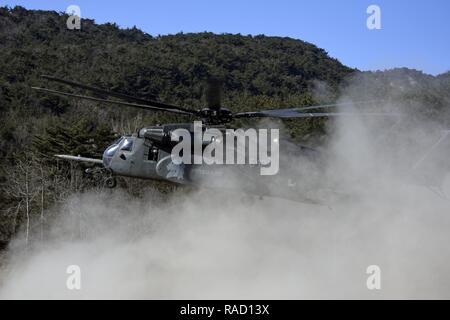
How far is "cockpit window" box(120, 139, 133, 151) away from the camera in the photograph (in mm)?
14664

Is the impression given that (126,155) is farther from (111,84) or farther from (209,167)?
(111,84)

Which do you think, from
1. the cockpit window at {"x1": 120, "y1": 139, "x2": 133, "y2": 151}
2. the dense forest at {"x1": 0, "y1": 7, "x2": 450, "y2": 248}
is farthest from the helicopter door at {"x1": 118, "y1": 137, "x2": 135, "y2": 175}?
the dense forest at {"x1": 0, "y1": 7, "x2": 450, "y2": 248}

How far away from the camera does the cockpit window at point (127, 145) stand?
14.7 metres

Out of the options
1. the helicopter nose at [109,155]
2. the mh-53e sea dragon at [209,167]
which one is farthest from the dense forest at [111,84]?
the helicopter nose at [109,155]

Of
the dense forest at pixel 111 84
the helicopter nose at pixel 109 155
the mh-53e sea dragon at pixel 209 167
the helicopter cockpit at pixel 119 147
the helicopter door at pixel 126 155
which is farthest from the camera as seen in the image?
the dense forest at pixel 111 84

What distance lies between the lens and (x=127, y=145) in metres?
14.7

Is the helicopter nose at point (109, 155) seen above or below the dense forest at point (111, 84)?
below

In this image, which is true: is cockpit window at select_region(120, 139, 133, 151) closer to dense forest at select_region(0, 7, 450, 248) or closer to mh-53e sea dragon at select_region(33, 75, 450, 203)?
mh-53e sea dragon at select_region(33, 75, 450, 203)

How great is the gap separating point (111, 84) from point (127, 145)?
6626 centimetres

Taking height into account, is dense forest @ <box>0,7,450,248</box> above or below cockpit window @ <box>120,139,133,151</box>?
above

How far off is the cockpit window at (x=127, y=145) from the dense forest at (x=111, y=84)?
730 centimetres

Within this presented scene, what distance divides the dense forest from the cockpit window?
730 cm

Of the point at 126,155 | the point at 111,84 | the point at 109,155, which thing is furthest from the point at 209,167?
the point at 111,84

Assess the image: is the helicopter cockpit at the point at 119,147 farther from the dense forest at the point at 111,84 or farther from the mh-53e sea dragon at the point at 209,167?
the dense forest at the point at 111,84
